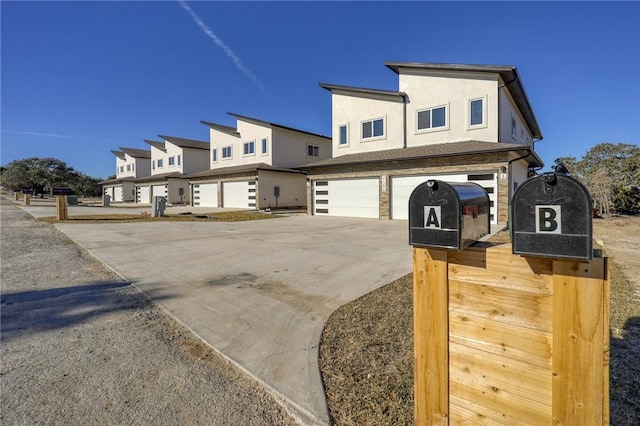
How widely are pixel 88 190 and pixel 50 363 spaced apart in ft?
257

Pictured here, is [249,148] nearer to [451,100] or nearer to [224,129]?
[224,129]

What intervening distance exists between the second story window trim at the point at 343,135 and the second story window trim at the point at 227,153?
1385 cm

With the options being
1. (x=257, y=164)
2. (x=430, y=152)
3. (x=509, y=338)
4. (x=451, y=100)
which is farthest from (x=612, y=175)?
(x=509, y=338)

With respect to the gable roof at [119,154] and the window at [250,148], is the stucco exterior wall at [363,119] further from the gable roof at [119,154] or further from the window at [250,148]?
the gable roof at [119,154]

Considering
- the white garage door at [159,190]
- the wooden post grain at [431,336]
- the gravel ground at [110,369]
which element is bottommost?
the gravel ground at [110,369]

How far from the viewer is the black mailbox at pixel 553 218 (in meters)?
1.34

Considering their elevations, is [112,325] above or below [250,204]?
below

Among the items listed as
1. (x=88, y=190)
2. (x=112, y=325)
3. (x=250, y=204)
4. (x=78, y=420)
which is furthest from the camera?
(x=88, y=190)

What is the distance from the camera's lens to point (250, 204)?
26.2 meters

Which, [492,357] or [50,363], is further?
[50,363]

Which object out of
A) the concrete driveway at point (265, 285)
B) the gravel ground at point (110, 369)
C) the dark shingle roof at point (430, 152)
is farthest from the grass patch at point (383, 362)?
the dark shingle roof at point (430, 152)

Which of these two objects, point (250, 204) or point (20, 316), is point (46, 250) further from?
point (250, 204)

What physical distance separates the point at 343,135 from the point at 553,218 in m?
20.4

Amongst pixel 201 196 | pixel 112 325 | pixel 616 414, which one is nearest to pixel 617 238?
pixel 616 414
